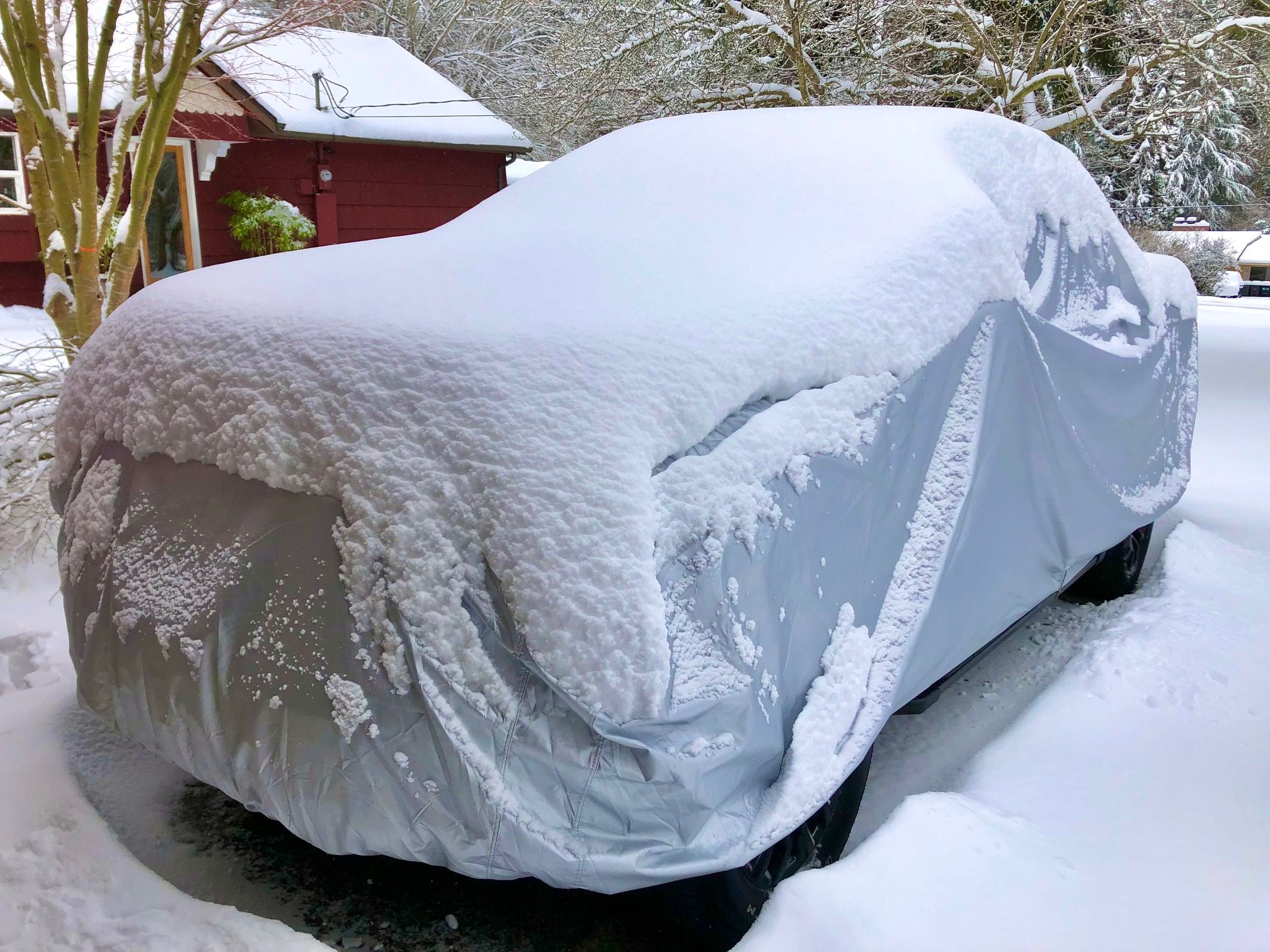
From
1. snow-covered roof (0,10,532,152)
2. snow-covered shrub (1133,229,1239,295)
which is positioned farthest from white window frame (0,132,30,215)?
snow-covered shrub (1133,229,1239,295)

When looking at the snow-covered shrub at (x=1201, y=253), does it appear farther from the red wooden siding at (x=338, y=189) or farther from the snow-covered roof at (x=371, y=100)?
the snow-covered roof at (x=371, y=100)

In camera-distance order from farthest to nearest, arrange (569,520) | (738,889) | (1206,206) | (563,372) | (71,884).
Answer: (1206,206), (71,884), (738,889), (563,372), (569,520)

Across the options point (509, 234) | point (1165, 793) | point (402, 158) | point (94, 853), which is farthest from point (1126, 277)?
point (402, 158)

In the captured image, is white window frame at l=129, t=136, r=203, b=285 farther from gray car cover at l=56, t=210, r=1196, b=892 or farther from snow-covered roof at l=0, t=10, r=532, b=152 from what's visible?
gray car cover at l=56, t=210, r=1196, b=892

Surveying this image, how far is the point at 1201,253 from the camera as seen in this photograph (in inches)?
906

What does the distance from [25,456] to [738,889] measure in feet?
11.2

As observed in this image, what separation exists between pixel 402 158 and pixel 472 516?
43.0 ft

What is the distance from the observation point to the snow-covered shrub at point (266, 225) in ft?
39.3

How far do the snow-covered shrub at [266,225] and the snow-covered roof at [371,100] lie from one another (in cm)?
98

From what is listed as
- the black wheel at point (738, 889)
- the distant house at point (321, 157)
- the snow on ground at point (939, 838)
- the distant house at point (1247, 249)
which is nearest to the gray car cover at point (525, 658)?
the black wheel at point (738, 889)

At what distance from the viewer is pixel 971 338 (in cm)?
235

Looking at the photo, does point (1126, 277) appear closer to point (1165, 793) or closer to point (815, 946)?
point (1165, 793)

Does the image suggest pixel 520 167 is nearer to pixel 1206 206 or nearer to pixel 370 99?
pixel 370 99

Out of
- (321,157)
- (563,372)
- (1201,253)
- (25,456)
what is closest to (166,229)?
(321,157)
